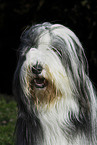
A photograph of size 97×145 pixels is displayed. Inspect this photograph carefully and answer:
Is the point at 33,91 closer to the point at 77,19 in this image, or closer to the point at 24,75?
the point at 24,75

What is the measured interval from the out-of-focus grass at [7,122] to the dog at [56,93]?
104cm

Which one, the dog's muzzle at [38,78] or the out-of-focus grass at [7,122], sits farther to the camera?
the out-of-focus grass at [7,122]

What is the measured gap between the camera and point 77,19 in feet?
28.2

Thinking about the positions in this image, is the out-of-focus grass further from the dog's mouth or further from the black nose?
the black nose

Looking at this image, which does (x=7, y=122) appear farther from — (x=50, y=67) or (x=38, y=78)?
(x=50, y=67)

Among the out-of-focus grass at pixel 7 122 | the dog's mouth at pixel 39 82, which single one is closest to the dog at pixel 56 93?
the dog's mouth at pixel 39 82

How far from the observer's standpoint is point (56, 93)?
3.01m

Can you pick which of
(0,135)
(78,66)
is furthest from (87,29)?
(78,66)

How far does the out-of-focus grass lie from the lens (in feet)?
16.0

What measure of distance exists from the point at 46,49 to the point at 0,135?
2.52 metres

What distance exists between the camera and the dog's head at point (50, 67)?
2.96 metres

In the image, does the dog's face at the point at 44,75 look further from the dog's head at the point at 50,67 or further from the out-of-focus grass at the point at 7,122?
the out-of-focus grass at the point at 7,122

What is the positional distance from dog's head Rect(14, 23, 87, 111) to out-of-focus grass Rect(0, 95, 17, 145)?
1312 millimetres

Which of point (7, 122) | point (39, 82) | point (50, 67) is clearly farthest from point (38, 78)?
point (7, 122)
